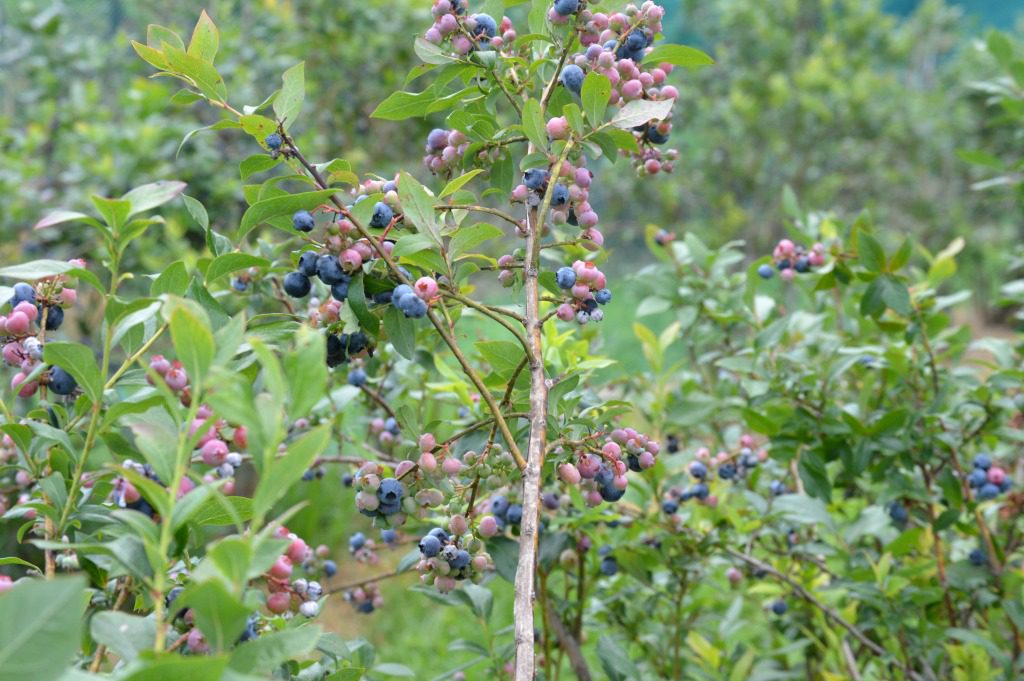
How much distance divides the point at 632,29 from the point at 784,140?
571 cm

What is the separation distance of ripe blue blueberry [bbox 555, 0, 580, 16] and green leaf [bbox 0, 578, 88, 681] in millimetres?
751

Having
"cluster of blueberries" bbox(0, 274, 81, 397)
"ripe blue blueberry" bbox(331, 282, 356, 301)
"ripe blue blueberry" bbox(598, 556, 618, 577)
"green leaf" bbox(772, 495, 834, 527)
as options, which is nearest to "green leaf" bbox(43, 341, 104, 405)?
"cluster of blueberries" bbox(0, 274, 81, 397)

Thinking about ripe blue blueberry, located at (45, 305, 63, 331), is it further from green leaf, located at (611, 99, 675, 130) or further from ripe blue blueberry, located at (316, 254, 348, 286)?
green leaf, located at (611, 99, 675, 130)

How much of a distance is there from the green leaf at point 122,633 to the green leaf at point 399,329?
398mm

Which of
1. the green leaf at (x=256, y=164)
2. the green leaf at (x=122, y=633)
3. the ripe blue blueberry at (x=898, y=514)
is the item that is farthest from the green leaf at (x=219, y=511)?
the ripe blue blueberry at (x=898, y=514)

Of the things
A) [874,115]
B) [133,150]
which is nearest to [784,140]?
[874,115]

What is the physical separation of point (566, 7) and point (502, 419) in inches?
16.6

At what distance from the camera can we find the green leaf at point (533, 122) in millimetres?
920

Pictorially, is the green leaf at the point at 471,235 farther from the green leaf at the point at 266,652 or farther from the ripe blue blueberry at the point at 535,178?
the green leaf at the point at 266,652

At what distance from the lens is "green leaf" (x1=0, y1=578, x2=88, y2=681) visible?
44cm

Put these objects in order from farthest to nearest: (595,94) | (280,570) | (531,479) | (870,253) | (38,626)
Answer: (870,253) < (595,94) < (531,479) < (280,570) < (38,626)

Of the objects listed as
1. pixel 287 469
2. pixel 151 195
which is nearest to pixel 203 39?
pixel 151 195

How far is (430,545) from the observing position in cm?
93

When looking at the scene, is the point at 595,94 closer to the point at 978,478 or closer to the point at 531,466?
the point at 531,466
